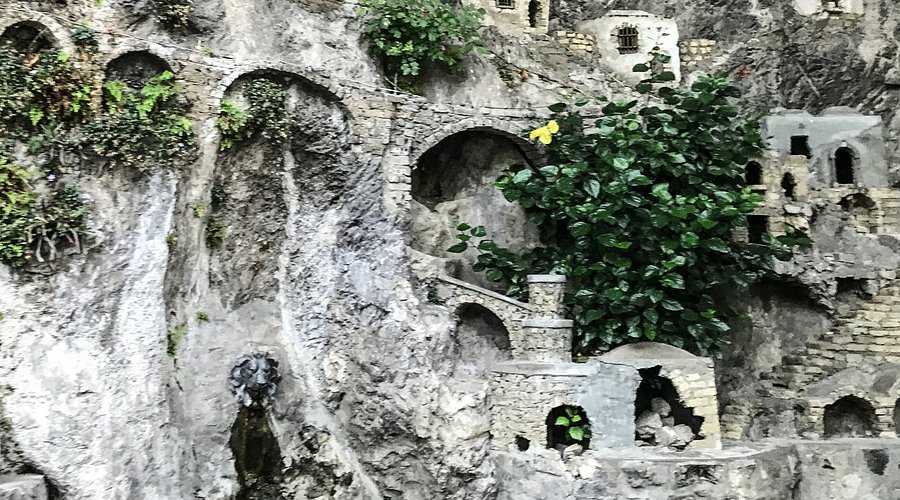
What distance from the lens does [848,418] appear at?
1489 cm

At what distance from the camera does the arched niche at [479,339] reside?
13.8 m

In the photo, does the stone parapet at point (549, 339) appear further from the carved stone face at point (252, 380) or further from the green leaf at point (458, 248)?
the carved stone face at point (252, 380)

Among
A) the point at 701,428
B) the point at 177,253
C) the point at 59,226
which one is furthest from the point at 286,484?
the point at 701,428

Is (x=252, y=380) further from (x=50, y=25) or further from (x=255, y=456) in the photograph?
(x=50, y=25)

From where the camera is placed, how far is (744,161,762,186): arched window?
16.3m

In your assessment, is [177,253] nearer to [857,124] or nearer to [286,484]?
[286,484]

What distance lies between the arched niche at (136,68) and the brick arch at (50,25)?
758mm

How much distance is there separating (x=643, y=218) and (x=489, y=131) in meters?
4.30

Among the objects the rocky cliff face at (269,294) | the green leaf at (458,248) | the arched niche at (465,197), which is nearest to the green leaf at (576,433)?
the rocky cliff face at (269,294)

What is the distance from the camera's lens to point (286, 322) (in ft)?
45.7

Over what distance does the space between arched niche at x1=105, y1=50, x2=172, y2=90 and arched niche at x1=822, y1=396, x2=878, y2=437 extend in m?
15.2

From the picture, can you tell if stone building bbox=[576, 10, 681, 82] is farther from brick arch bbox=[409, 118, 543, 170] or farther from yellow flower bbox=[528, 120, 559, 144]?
yellow flower bbox=[528, 120, 559, 144]

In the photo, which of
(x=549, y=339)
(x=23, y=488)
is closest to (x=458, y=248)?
(x=549, y=339)

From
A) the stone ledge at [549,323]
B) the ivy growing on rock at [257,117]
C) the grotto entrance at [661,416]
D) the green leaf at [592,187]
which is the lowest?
the grotto entrance at [661,416]
